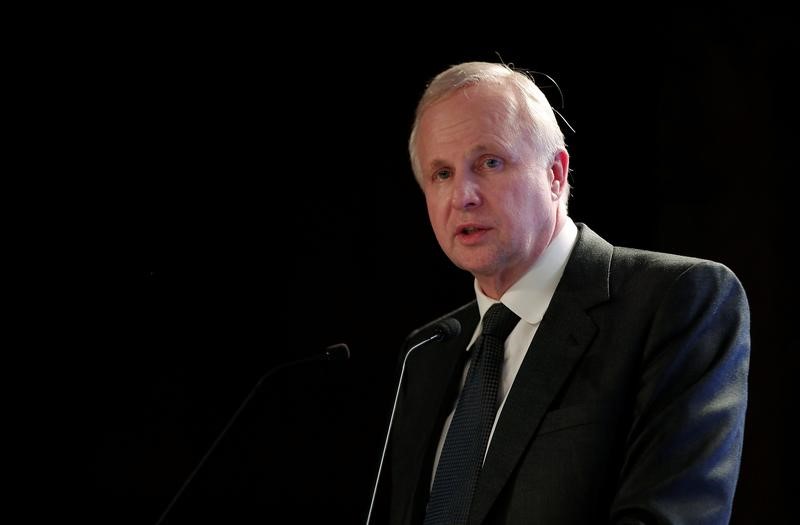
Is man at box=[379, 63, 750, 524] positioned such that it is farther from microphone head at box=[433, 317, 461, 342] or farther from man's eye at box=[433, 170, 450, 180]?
microphone head at box=[433, 317, 461, 342]

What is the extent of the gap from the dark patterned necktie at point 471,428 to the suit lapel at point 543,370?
0.09 metres

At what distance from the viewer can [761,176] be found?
3010 millimetres

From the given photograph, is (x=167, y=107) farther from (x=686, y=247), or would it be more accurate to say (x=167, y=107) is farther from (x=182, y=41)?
(x=686, y=247)

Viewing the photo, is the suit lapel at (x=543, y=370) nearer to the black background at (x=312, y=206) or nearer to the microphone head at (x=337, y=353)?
the microphone head at (x=337, y=353)

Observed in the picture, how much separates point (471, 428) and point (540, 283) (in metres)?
0.41

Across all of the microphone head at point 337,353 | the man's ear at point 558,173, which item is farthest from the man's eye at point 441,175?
the microphone head at point 337,353

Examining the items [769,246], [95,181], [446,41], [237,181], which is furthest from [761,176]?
[95,181]

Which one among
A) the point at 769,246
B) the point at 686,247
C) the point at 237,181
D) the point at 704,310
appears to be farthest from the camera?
the point at 237,181

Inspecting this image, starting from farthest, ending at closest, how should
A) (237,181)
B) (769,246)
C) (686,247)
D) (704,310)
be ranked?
(237,181) → (686,247) → (769,246) → (704,310)

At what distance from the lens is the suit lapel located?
1.91m

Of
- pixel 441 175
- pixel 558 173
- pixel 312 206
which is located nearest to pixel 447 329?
pixel 441 175

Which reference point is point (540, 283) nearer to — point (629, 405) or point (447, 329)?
point (447, 329)

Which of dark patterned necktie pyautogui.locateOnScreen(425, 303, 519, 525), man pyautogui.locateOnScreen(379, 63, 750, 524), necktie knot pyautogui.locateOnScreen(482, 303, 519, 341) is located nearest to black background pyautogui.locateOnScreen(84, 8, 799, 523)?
man pyautogui.locateOnScreen(379, 63, 750, 524)

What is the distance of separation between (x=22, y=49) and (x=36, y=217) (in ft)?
2.01
